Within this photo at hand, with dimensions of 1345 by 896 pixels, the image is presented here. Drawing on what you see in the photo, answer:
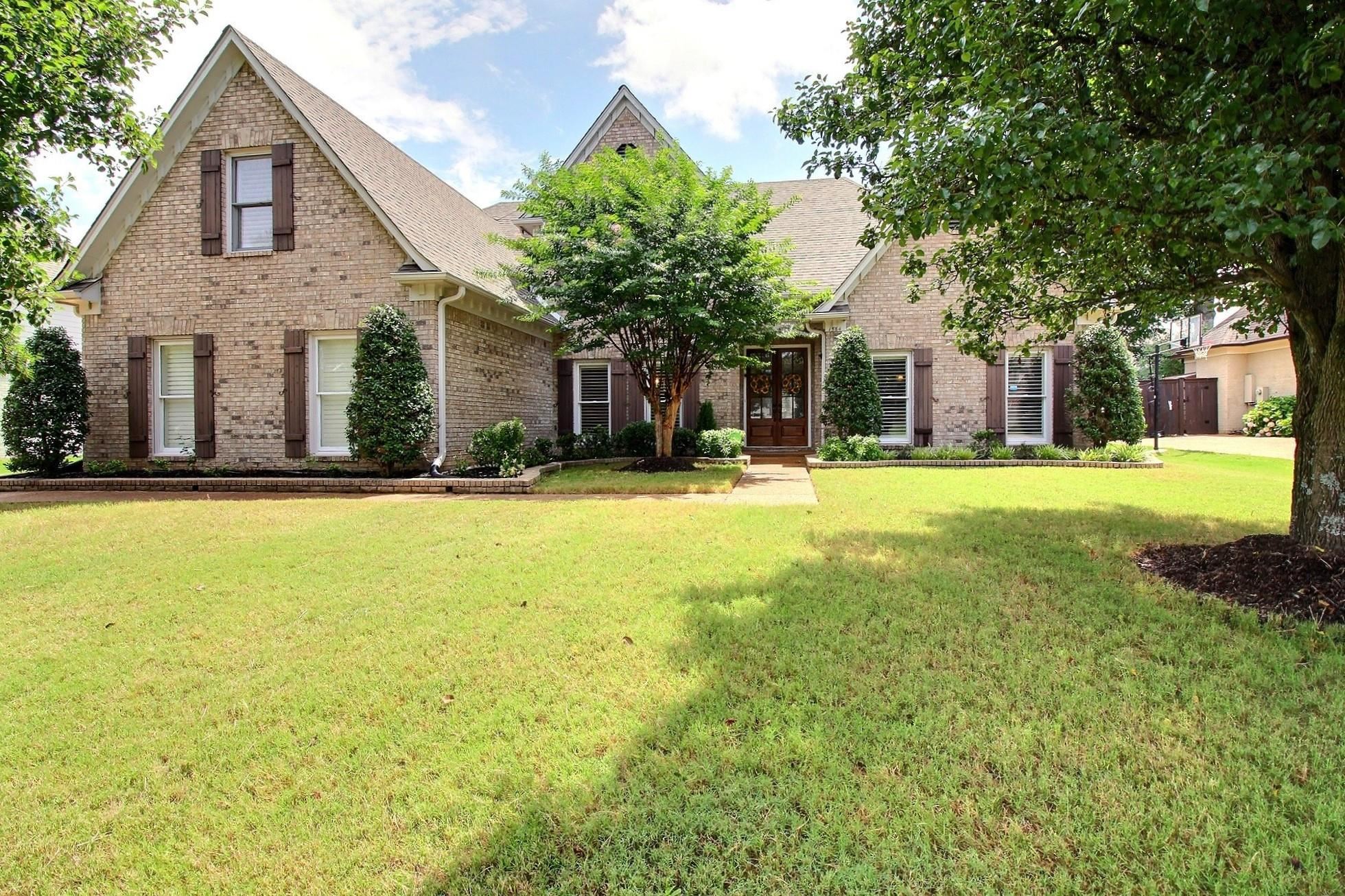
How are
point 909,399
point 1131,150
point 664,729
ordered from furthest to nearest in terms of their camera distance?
point 909,399 → point 1131,150 → point 664,729

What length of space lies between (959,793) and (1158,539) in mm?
4617

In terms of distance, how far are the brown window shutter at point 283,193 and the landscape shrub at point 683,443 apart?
7.62 metres

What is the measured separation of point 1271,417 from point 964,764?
24.7m

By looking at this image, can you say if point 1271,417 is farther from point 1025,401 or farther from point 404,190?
point 404,190

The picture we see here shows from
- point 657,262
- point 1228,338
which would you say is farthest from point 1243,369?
point 657,262

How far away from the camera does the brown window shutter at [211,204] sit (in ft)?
34.8

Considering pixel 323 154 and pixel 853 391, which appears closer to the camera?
pixel 323 154

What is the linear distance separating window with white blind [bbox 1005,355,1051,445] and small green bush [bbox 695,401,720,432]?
242 inches

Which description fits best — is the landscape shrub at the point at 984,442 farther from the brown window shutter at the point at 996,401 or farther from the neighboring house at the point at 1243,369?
the neighboring house at the point at 1243,369

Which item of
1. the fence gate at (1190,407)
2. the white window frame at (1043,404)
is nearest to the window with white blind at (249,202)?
the white window frame at (1043,404)

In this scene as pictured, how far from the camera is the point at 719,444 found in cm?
1188

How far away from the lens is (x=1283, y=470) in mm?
10555

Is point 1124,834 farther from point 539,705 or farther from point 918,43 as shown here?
point 918,43

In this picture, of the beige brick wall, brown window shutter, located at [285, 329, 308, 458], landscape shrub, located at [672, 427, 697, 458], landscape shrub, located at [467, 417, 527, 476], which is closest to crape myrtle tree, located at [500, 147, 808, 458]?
landscape shrub, located at [672, 427, 697, 458]
